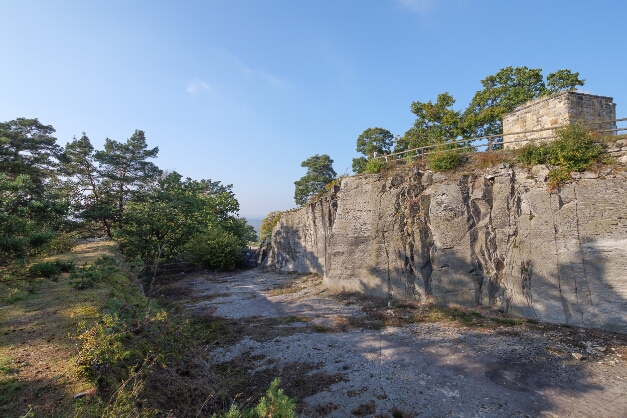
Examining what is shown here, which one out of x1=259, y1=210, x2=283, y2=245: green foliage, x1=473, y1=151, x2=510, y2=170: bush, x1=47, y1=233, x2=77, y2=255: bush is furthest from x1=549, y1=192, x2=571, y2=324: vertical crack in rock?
x1=259, y1=210, x2=283, y2=245: green foliage

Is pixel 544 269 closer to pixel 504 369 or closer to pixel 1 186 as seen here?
pixel 504 369

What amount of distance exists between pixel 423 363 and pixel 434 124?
25.7m

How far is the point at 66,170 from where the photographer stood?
21578mm

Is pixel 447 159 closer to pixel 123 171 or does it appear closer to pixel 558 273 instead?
pixel 558 273

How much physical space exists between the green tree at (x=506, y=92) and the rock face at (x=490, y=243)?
526 inches

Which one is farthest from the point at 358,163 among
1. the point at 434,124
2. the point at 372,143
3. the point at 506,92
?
the point at 506,92

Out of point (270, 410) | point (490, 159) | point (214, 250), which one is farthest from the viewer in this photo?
point (214, 250)

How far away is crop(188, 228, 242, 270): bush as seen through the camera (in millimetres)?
28688

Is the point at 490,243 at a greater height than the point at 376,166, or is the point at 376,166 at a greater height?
Answer: the point at 376,166

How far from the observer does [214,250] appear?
2888cm

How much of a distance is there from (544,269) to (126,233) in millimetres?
24297

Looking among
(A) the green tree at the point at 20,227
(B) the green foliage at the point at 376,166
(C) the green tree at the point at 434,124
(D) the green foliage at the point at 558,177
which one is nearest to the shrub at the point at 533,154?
(D) the green foliage at the point at 558,177

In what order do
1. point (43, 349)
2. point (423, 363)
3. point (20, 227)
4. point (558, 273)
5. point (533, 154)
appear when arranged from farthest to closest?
point (533, 154)
point (558, 273)
point (423, 363)
point (20, 227)
point (43, 349)

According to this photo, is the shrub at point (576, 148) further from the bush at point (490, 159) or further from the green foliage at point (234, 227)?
the green foliage at point (234, 227)
